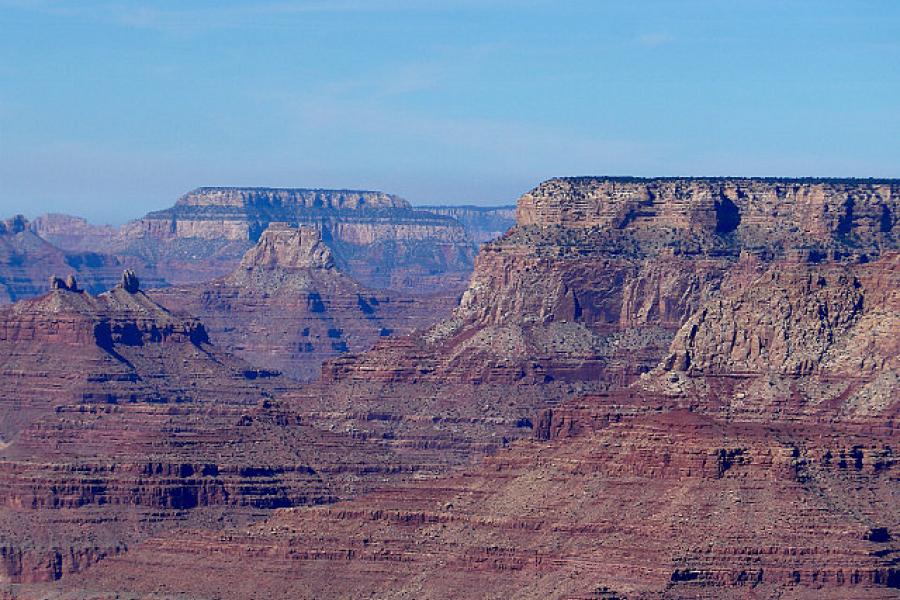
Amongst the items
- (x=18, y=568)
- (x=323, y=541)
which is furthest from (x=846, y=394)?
(x=18, y=568)

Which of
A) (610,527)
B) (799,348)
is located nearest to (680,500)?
(610,527)

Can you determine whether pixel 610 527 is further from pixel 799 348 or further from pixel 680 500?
pixel 799 348

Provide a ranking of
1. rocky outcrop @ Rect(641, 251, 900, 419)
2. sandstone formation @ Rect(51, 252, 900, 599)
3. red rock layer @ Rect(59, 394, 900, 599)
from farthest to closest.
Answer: rocky outcrop @ Rect(641, 251, 900, 419) → sandstone formation @ Rect(51, 252, 900, 599) → red rock layer @ Rect(59, 394, 900, 599)

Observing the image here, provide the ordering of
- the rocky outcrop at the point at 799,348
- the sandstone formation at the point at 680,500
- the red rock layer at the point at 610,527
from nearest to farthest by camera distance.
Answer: the red rock layer at the point at 610,527, the sandstone formation at the point at 680,500, the rocky outcrop at the point at 799,348

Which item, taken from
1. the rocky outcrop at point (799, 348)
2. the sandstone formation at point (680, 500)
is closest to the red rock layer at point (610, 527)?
the sandstone formation at point (680, 500)

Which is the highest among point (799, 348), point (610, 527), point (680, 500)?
point (799, 348)

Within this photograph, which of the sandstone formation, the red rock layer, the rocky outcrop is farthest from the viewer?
the rocky outcrop

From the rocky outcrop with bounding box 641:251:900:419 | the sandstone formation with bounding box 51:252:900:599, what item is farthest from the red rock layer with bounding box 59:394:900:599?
the rocky outcrop with bounding box 641:251:900:419

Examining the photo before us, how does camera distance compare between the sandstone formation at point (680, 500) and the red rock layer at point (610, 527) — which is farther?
the sandstone formation at point (680, 500)

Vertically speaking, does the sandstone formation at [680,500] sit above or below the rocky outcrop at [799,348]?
below

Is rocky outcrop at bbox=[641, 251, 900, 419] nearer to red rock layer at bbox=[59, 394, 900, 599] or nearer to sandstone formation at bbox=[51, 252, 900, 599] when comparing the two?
sandstone formation at bbox=[51, 252, 900, 599]

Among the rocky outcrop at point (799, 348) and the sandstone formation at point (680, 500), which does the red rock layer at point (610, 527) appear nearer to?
the sandstone formation at point (680, 500)

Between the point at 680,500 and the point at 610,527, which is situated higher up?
the point at 680,500
